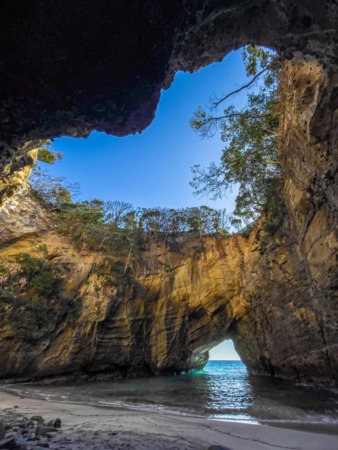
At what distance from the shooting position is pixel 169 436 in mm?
3412

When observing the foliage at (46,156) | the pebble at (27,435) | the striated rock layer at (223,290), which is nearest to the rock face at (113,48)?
the striated rock layer at (223,290)

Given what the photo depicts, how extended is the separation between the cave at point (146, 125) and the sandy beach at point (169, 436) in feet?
13.4

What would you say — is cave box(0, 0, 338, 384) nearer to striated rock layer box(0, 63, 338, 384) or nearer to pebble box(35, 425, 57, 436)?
striated rock layer box(0, 63, 338, 384)

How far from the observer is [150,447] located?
2.80 meters

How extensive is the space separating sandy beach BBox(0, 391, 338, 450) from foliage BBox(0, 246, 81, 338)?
9.36 m

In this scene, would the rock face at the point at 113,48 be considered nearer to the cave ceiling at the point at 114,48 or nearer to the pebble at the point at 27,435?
the cave ceiling at the point at 114,48

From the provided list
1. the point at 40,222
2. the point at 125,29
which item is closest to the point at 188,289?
the point at 40,222

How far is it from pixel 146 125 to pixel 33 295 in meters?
13.4

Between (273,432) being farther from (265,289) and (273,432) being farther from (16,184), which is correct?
(265,289)

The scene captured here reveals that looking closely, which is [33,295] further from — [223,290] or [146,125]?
[146,125]

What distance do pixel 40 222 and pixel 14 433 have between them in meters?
15.8

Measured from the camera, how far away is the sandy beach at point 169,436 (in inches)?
114

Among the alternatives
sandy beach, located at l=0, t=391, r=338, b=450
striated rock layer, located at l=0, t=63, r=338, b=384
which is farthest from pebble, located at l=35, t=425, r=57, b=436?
striated rock layer, located at l=0, t=63, r=338, b=384

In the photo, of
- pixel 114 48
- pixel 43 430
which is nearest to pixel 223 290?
pixel 43 430
